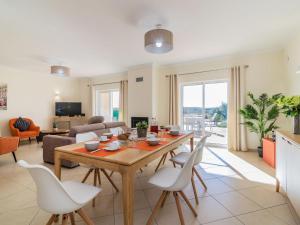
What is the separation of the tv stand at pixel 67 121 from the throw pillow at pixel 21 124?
3.57 ft

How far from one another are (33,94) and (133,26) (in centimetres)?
535

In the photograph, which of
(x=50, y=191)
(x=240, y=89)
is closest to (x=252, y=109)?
(x=240, y=89)

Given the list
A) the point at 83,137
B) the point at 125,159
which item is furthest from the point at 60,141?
the point at 125,159

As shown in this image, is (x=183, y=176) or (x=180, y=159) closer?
(x=183, y=176)

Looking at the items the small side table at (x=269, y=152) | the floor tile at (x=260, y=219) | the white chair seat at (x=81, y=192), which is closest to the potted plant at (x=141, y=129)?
the white chair seat at (x=81, y=192)

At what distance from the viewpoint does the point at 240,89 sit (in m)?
4.41

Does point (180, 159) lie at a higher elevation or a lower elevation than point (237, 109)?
lower

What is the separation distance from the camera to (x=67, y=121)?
6.84m

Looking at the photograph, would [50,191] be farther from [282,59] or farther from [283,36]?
[282,59]

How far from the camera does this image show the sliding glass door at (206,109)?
494 cm

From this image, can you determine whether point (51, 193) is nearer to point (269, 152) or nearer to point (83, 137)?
point (83, 137)

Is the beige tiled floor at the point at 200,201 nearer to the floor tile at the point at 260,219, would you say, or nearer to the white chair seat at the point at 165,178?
the floor tile at the point at 260,219

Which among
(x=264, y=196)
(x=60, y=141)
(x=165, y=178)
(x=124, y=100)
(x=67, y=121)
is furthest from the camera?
(x=67, y=121)

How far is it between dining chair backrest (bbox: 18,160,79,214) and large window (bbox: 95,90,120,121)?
19.0 ft
